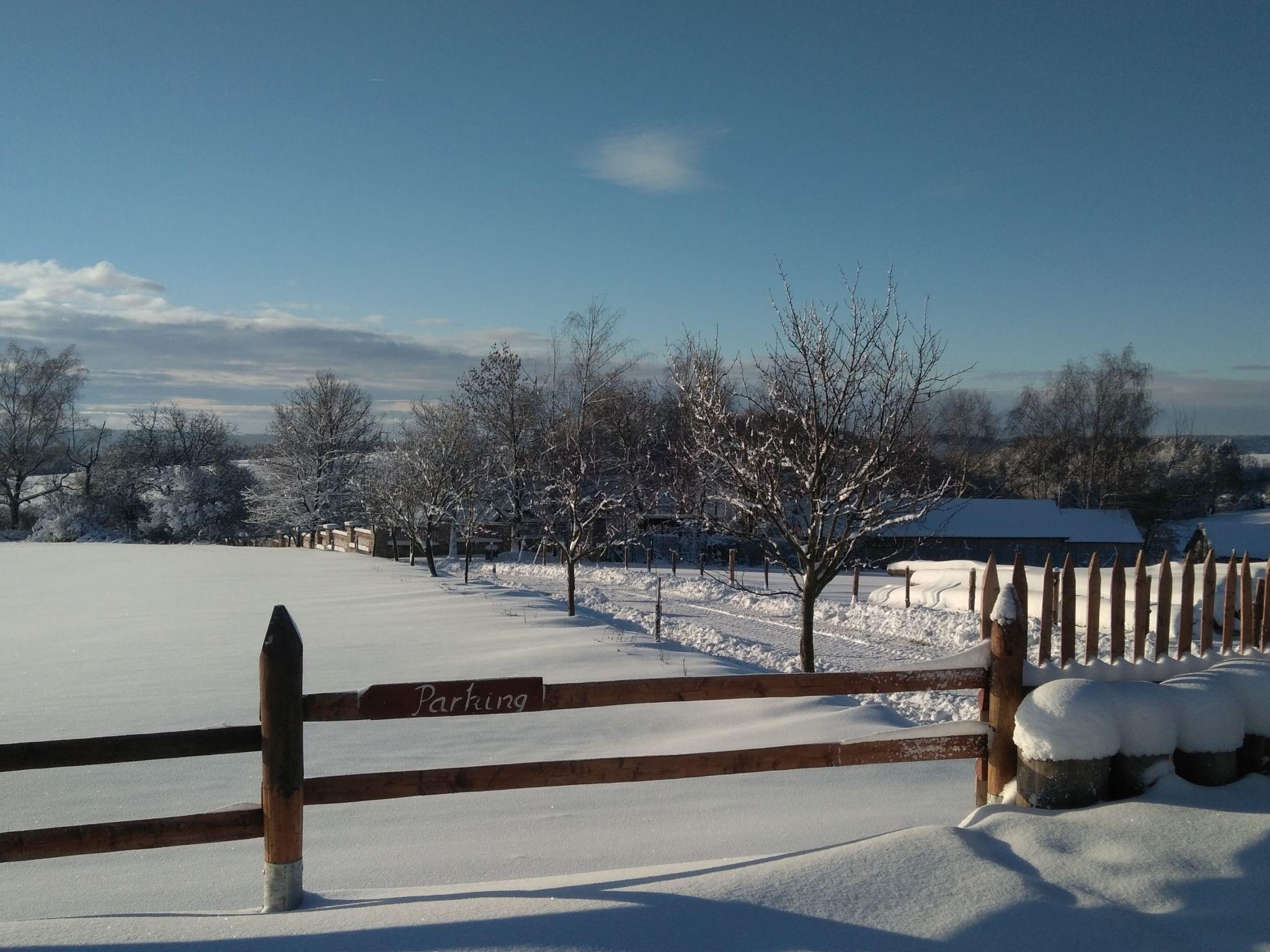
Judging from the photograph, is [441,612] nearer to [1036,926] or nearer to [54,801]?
[54,801]

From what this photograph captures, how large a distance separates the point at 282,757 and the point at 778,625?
50.8 ft

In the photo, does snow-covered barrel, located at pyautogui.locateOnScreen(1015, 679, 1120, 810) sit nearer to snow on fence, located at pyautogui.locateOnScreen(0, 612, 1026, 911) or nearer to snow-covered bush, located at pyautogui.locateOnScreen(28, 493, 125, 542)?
snow on fence, located at pyautogui.locateOnScreen(0, 612, 1026, 911)

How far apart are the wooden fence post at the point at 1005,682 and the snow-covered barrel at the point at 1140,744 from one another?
1.48 feet

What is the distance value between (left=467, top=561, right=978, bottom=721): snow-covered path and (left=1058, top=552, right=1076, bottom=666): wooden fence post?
15.9 ft

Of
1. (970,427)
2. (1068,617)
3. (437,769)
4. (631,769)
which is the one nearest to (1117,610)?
(1068,617)

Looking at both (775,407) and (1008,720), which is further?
(775,407)

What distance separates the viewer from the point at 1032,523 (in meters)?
45.5

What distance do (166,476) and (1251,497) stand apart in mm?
90763

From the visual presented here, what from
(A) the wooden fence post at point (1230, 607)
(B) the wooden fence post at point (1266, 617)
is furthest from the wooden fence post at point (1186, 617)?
(B) the wooden fence post at point (1266, 617)

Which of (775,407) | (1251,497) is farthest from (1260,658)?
(1251,497)

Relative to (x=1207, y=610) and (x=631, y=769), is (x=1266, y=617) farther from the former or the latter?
(x=631, y=769)

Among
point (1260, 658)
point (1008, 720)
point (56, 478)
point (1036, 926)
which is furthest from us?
point (56, 478)

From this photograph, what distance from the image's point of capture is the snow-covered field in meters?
3.22

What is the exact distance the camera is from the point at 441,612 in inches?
633
